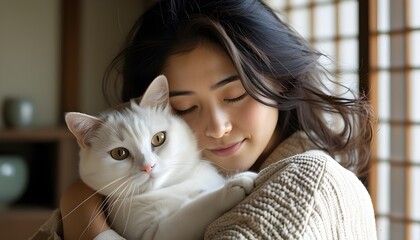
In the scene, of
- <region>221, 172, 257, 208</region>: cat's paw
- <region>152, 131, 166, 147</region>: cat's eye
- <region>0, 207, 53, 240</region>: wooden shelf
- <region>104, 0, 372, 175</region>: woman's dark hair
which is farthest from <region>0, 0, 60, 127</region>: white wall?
<region>221, 172, 257, 208</region>: cat's paw

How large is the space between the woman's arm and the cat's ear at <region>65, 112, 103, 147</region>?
0.12 metres

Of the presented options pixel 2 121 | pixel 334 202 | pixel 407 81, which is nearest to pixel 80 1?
pixel 2 121

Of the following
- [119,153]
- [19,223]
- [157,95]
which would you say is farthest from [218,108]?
[19,223]

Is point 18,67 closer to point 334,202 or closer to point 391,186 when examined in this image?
point 391,186

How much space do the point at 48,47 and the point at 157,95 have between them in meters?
3.17

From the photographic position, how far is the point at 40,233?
1.39 meters

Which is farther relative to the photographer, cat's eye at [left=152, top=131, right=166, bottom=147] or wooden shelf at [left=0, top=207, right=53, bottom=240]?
wooden shelf at [left=0, top=207, right=53, bottom=240]

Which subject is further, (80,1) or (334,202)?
(80,1)

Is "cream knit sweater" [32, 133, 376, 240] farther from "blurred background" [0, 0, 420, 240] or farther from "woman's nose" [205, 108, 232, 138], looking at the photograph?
"blurred background" [0, 0, 420, 240]

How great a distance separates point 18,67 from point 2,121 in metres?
0.44

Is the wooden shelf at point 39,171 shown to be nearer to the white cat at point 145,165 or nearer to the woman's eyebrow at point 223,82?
the white cat at point 145,165

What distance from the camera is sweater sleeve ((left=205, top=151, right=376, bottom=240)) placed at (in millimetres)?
824

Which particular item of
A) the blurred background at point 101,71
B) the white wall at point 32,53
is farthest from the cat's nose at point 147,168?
the white wall at point 32,53

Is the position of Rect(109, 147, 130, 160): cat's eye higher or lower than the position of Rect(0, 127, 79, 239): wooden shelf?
higher
